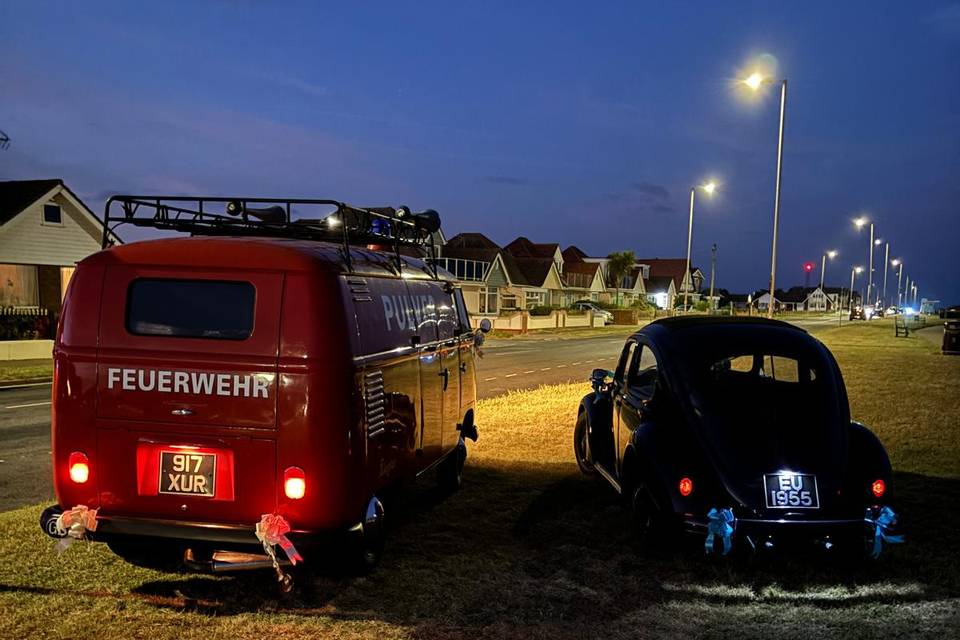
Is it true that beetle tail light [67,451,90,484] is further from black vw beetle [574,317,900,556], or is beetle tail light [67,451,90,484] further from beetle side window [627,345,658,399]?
beetle side window [627,345,658,399]

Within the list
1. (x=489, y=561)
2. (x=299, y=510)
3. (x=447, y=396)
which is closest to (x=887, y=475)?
(x=489, y=561)

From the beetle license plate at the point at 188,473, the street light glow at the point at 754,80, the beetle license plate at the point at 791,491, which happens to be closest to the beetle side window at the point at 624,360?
the beetle license plate at the point at 791,491

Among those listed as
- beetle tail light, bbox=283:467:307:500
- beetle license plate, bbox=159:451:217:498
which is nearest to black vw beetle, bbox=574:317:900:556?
beetle tail light, bbox=283:467:307:500

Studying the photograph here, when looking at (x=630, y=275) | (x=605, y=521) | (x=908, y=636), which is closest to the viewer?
(x=908, y=636)

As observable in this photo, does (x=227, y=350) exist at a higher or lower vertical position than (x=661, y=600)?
higher

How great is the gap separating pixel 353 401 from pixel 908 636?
343 centimetres

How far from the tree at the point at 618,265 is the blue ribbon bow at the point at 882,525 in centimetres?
8668

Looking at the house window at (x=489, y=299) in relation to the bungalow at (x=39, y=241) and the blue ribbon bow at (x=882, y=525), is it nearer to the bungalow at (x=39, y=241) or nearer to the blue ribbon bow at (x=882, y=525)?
the bungalow at (x=39, y=241)

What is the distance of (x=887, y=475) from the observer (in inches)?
207

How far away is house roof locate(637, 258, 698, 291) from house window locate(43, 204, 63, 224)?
90.5m

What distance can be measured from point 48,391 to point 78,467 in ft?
44.4

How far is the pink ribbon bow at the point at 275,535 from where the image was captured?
4.31m

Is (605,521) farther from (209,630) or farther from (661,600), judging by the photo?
(209,630)

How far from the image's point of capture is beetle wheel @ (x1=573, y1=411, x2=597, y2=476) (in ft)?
25.7
